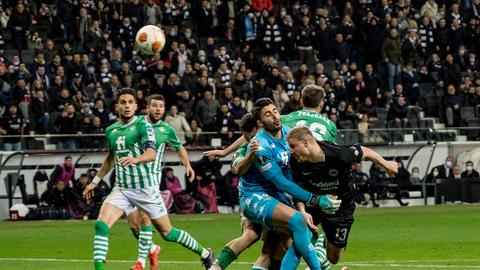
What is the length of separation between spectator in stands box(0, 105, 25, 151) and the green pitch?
2.80 metres

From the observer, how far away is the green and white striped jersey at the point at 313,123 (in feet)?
51.4

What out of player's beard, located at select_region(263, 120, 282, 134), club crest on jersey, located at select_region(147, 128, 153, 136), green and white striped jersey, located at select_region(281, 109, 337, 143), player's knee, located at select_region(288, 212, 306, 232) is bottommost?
player's knee, located at select_region(288, 212, 306, 232)

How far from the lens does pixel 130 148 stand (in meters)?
17.3

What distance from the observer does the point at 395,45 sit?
42312 mm

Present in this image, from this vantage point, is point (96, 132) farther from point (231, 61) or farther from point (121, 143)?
point (121, 143)

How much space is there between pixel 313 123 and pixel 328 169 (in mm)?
1231

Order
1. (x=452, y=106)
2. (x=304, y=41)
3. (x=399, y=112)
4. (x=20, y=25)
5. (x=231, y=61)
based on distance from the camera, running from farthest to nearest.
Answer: (x=304, y=41) → (x=452, y=106) → (x=399, y=112) → (x=231, y=61) → (x=20, y=25)

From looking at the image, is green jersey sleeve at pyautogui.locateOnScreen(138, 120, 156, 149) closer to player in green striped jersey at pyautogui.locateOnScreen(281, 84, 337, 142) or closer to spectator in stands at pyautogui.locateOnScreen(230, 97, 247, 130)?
player in green striped jersey at pyautogui.locateOnScreen(281, 84, 337, 142)

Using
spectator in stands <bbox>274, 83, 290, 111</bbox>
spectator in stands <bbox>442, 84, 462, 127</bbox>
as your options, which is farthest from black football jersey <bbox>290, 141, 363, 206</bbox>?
spectator in stands <bbox>442, 84, 462, 127</bbox>

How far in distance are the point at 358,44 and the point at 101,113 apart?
39.6 feet

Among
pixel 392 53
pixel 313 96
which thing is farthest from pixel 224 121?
pixel 313 96

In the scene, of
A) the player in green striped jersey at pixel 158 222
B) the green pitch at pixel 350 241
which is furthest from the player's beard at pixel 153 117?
the green pitch at pixel 350 241

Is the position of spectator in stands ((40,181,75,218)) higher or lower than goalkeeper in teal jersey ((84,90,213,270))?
lower

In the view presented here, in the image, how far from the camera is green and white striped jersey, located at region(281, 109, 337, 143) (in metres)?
15.7
